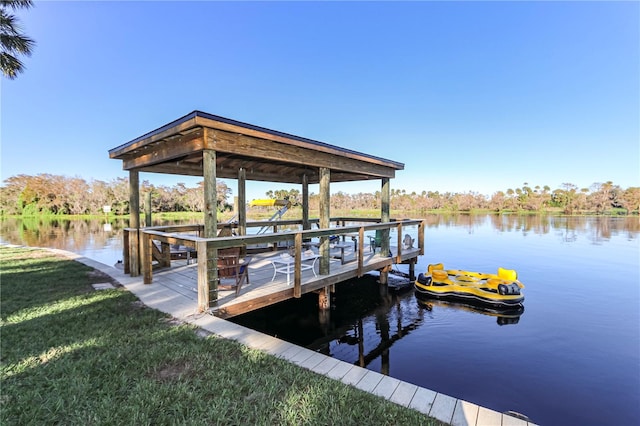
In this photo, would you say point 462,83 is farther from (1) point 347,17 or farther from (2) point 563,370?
(2) point 563,370

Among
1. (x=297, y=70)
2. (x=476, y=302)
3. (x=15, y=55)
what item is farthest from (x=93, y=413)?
(x=297, y=70)

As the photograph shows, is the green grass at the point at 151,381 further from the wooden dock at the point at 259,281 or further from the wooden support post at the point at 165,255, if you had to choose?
the wooden support post at the point at 165,255

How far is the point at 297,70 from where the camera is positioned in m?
17.1

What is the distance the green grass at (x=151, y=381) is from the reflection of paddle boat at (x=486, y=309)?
5334 mm

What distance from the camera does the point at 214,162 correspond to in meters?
4.04

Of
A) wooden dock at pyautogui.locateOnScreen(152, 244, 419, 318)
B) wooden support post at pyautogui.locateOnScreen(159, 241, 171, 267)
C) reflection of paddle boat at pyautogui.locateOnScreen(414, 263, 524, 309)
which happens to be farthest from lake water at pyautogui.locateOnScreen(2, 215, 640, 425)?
wooden support post at pyautogui.locateOnScreen(159, 241, 171, 267)

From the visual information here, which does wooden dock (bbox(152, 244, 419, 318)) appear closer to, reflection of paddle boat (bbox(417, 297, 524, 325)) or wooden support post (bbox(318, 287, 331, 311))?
wooden support post (bbox(318, 287, 331, 311))

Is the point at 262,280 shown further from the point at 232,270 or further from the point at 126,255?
the point at 126,255

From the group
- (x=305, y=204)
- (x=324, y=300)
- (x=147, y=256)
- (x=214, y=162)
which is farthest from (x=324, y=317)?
(x=305, y=204)

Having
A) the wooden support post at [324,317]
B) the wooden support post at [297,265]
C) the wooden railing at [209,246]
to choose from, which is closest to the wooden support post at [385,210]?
the wooden railing at [209,246]

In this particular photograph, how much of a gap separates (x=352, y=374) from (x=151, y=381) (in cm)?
171

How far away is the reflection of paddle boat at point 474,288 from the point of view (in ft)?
21.8

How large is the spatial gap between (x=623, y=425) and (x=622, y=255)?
15233 mm

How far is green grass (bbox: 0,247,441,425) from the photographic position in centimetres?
189
